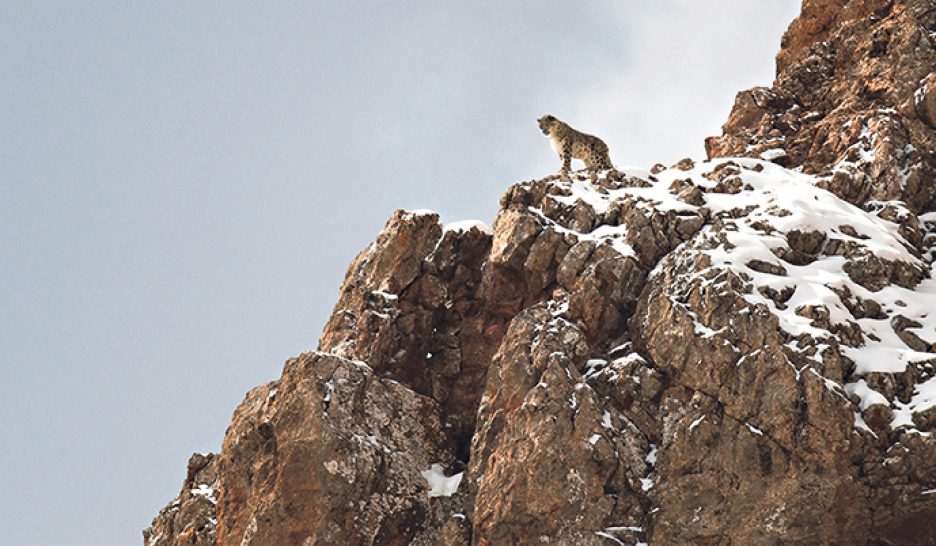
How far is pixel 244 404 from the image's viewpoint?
26.3m

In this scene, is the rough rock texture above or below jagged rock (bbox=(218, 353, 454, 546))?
above

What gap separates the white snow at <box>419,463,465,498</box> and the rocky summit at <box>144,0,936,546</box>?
2.2 inches

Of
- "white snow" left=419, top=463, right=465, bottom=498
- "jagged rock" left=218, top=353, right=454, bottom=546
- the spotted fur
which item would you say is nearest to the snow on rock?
the spotted fur

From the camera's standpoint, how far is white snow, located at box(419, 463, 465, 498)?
24.5 meters

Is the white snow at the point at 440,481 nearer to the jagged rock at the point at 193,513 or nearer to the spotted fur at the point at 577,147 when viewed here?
the jagged rock at the point at 193,513

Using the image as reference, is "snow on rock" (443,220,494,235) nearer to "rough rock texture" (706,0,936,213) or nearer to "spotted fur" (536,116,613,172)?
"spotted fur" (536,116,613,172)

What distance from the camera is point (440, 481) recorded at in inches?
984

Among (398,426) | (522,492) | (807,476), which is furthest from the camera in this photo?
(398,426)

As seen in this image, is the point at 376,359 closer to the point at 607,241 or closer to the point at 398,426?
the point at 398,426

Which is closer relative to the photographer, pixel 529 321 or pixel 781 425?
pixel 781 425

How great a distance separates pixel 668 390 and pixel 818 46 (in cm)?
1882

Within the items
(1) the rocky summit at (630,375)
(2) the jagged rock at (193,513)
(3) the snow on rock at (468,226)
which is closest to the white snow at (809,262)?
(1) the rocky summit at (630,375)

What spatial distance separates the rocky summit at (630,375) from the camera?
68.9 ft

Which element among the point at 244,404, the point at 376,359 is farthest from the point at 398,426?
the point at 244,404
